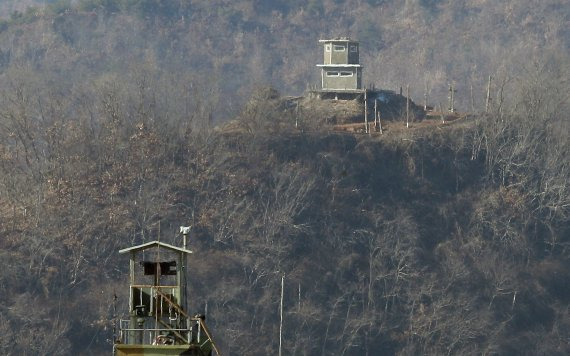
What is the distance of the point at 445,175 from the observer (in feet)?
327

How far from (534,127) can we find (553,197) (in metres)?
5.31

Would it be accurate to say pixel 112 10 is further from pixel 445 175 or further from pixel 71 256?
pixel 71 256

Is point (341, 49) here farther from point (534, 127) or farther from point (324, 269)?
point (324, 269)

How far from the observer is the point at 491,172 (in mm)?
99375

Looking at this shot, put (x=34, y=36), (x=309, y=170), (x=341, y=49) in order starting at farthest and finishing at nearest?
(x=34, y=36)
(x=341, y=49)
(x=309, y=170)

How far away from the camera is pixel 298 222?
304 feet

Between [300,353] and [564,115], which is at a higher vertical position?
[564,115]

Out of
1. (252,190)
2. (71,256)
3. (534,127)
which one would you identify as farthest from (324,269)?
(534,127)

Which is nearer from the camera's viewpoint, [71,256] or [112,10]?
[71,256]

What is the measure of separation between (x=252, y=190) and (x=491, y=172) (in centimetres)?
1470

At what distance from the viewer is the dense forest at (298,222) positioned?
82.4 meters

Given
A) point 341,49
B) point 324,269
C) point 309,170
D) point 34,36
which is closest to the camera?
point 324,269

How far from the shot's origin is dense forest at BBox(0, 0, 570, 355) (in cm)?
8244

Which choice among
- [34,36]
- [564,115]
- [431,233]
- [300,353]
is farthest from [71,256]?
[34,36]
